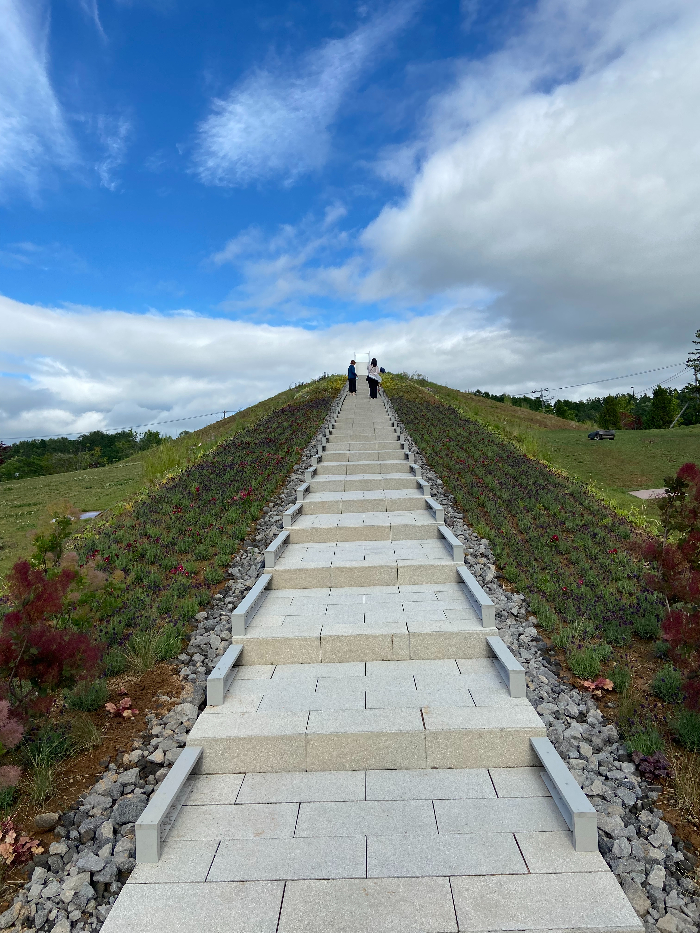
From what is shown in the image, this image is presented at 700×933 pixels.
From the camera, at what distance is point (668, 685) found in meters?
4.89

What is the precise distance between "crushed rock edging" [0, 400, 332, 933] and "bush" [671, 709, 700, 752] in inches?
158

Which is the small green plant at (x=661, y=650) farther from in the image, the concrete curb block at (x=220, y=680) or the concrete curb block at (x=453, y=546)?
the concrete curb block at (x=220, y=680)

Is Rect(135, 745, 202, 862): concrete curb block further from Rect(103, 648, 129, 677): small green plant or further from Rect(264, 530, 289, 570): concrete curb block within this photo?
Rect(264, 530, 289, 570): concrete curb block

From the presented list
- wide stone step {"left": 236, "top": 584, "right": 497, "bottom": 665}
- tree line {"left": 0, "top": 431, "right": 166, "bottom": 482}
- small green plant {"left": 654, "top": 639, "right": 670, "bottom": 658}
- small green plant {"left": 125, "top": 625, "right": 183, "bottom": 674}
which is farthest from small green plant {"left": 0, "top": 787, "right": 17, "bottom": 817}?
tree line {"left": 0, "top": 431, "right": 166, "bottom": 482}

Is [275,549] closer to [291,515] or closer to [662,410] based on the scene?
[291,515]

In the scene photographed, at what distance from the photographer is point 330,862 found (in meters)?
3.10

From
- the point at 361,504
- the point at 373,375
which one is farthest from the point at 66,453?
the point at 361,504

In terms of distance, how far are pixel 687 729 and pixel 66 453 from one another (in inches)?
3643

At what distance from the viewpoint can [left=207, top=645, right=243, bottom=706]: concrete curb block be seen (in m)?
4.51

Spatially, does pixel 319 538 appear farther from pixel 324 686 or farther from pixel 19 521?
pixel 19 521

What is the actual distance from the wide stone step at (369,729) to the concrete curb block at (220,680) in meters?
0.07

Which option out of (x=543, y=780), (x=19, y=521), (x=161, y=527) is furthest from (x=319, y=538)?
(x=19, y=521)

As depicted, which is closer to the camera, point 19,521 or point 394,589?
point 394,589

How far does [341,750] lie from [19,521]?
11.2m
